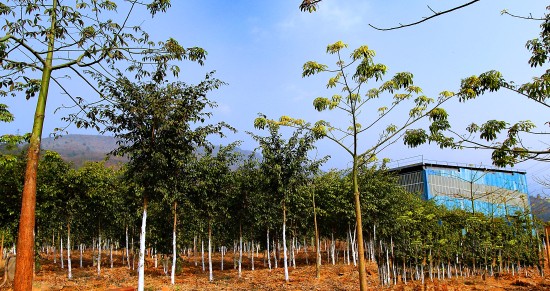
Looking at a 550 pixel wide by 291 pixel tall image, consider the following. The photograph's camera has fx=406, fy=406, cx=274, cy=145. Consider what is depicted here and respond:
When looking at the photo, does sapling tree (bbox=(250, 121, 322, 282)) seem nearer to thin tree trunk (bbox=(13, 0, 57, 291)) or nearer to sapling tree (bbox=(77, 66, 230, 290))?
sapling tree (bbox=(77, 66, 230, 290))

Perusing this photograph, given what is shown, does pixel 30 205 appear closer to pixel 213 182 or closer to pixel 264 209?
pixel 213 182

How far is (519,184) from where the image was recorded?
187 feet

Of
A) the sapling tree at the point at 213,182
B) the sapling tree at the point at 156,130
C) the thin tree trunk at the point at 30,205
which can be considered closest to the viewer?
the thin tree trunk at the point at 30,205

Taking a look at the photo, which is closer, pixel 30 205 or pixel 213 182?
pixel 30 205

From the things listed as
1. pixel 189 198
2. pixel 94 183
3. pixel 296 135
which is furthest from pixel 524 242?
pixel 94 183

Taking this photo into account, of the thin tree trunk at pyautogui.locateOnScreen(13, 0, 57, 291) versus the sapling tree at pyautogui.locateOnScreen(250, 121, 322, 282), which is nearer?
the thin tree trunk at pyautogui.locateOnScreen(13, 0, 57, 291)

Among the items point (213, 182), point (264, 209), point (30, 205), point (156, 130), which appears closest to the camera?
point (30, 205)

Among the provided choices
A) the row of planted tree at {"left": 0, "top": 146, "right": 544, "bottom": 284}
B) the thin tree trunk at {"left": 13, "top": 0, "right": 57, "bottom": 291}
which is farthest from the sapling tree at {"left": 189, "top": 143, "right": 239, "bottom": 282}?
the thin tree trunk at {"left": 13, "top": 0, "right": 57, "bottom": 291}

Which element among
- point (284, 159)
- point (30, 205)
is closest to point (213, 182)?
point (284, 159)

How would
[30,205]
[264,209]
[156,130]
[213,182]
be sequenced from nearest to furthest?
[30,205] → [156,130] → [213,182] → [264,209]

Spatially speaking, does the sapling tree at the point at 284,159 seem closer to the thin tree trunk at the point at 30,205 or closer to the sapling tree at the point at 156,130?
the sapling tree at the point at 156,130

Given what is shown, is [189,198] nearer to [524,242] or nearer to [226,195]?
[226,195]

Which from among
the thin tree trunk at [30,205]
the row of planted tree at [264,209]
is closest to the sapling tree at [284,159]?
the row of planted tree at [264,209]

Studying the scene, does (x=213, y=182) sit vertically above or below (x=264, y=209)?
above
